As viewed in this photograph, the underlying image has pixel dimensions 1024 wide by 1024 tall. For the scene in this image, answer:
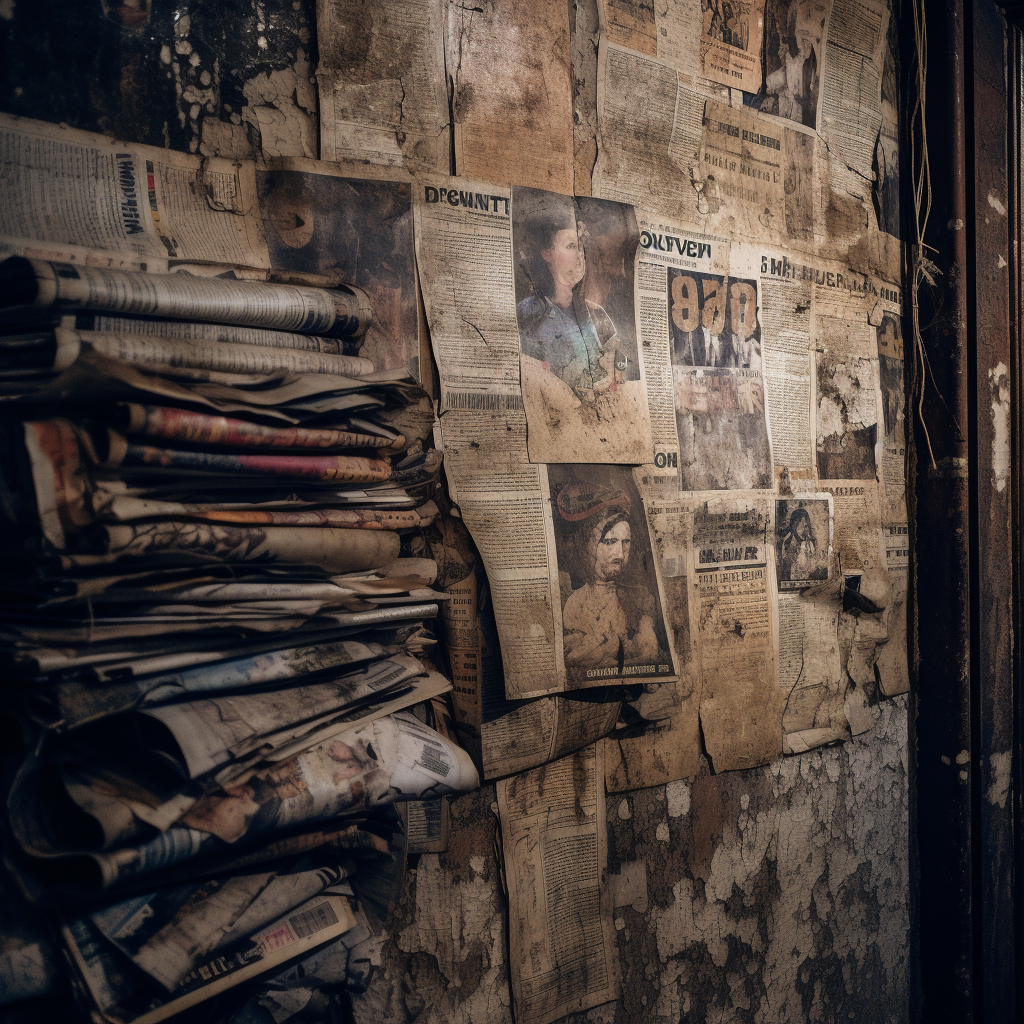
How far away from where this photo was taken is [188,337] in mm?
698

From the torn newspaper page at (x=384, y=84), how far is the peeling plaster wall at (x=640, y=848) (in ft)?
0.10

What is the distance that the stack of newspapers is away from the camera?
0.59 m

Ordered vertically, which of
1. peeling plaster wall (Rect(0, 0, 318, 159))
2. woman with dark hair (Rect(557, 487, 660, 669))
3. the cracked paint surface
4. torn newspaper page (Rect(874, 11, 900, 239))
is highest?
torn newspaper page (Rect(874, 11, 900, 239))

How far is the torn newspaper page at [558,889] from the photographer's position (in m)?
1.07

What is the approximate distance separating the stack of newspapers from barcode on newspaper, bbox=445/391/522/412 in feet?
0.70

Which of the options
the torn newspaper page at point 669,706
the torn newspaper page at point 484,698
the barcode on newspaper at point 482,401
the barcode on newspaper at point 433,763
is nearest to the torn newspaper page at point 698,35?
the barcode on newspaper at point 482,401

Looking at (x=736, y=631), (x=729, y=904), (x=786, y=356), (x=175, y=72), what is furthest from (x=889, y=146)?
(x=729, y=904)

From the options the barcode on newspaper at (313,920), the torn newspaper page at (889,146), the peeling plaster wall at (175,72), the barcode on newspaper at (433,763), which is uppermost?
the torn newspaper page at (889,146)

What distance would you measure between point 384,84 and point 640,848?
124 cm

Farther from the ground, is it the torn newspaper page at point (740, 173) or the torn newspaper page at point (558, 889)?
the torn newspaper page at point (740, 173)

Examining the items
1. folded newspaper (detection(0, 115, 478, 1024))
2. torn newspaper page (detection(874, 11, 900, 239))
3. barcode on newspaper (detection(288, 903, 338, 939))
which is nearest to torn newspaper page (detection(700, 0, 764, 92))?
torn newspaper page (detection(874, 11, 900, 239))

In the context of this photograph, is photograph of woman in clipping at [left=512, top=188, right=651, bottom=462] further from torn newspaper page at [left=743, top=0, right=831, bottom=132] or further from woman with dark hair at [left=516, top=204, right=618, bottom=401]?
torn newspaper page at [left=743, top=0, right=831, bottom=132]

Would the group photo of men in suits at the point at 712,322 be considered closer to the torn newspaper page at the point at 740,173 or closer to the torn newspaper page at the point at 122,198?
the torn newspaper page at the point at 740,173

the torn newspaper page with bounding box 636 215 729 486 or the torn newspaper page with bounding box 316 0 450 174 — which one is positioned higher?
the torn newspaper page with bounding box 316 0 450 174
